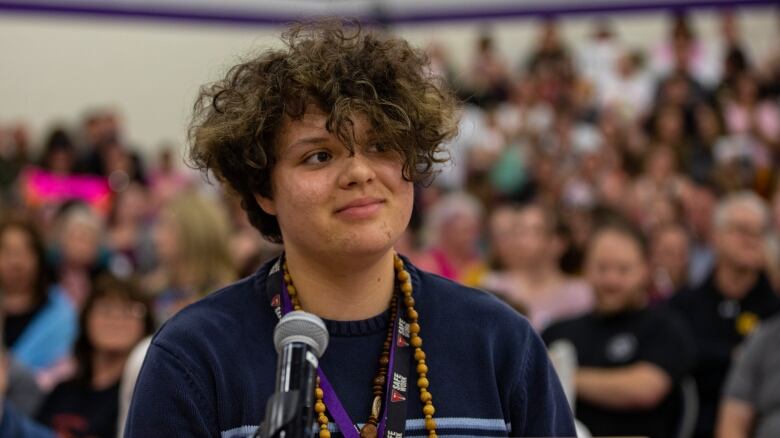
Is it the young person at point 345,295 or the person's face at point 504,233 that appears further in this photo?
the person's face at point 504,233

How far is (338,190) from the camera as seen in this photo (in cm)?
181

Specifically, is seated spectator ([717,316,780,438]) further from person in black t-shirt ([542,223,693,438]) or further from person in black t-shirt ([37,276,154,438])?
person in black t-shirt ([37,276,154,438])

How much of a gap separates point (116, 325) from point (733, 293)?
8.58ft

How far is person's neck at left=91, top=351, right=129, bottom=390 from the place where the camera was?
433 centimetres

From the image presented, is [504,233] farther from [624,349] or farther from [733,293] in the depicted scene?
[624,349]

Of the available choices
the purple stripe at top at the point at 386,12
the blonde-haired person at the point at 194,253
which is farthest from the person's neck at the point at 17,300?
the purple stripe at top at the point at 386,12

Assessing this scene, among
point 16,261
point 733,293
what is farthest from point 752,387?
point 16,261

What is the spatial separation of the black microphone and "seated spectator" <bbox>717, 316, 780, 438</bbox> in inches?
115

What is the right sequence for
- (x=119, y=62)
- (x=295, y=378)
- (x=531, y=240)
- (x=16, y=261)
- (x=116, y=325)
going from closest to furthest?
(x=295, y=378)
(x=116, y=325)
(x=16, y=261)
(x=531, y=240)
(x=119, y=62)

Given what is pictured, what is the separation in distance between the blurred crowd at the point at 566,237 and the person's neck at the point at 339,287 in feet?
1.15

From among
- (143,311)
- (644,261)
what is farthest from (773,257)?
(143,311)

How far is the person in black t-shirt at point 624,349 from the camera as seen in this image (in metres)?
4.29

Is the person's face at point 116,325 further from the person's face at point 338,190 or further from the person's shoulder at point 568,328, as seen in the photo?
the person's face at point 338,190

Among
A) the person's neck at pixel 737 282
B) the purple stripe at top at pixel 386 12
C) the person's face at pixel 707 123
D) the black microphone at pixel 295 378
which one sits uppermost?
the purple stripe at top at pixel 386 12
